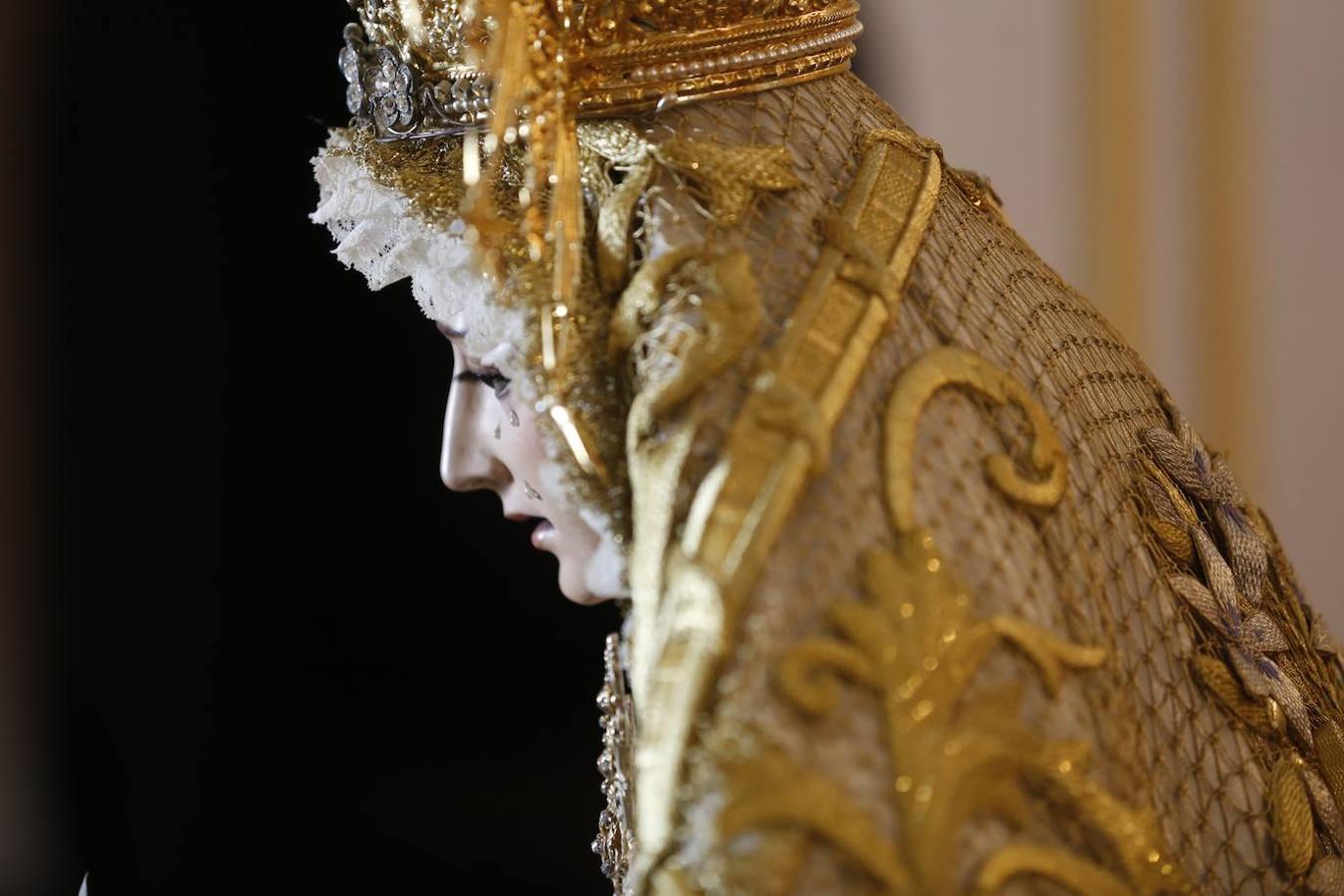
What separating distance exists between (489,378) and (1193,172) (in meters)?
1.36

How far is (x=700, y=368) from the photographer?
590 millimetres

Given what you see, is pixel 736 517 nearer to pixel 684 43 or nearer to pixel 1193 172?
pixel 684 43

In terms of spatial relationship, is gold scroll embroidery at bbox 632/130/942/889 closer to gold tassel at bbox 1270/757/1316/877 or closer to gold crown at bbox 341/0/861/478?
gold crown at bbox 341/0/861/478

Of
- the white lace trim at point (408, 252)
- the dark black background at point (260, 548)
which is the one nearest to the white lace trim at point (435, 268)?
the white lace trim at point (408, 252)

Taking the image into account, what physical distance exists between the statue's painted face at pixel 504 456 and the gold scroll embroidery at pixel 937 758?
0.23 metres

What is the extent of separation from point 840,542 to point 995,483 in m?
0.10

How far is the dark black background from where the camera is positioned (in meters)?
1.30

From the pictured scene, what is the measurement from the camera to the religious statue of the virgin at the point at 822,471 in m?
0.55

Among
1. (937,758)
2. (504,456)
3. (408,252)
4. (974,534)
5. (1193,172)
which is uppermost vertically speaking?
(1193,172)

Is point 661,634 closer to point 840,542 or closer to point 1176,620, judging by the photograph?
point 840,542

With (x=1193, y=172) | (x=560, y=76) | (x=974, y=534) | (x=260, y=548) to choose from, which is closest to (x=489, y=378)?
(x=560, y=76)

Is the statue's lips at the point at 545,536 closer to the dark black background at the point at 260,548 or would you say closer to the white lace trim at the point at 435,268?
the white lace trim at the point at 435,268

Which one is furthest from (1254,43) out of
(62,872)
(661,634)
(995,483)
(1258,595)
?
(62,872)

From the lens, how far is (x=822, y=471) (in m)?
0.58
